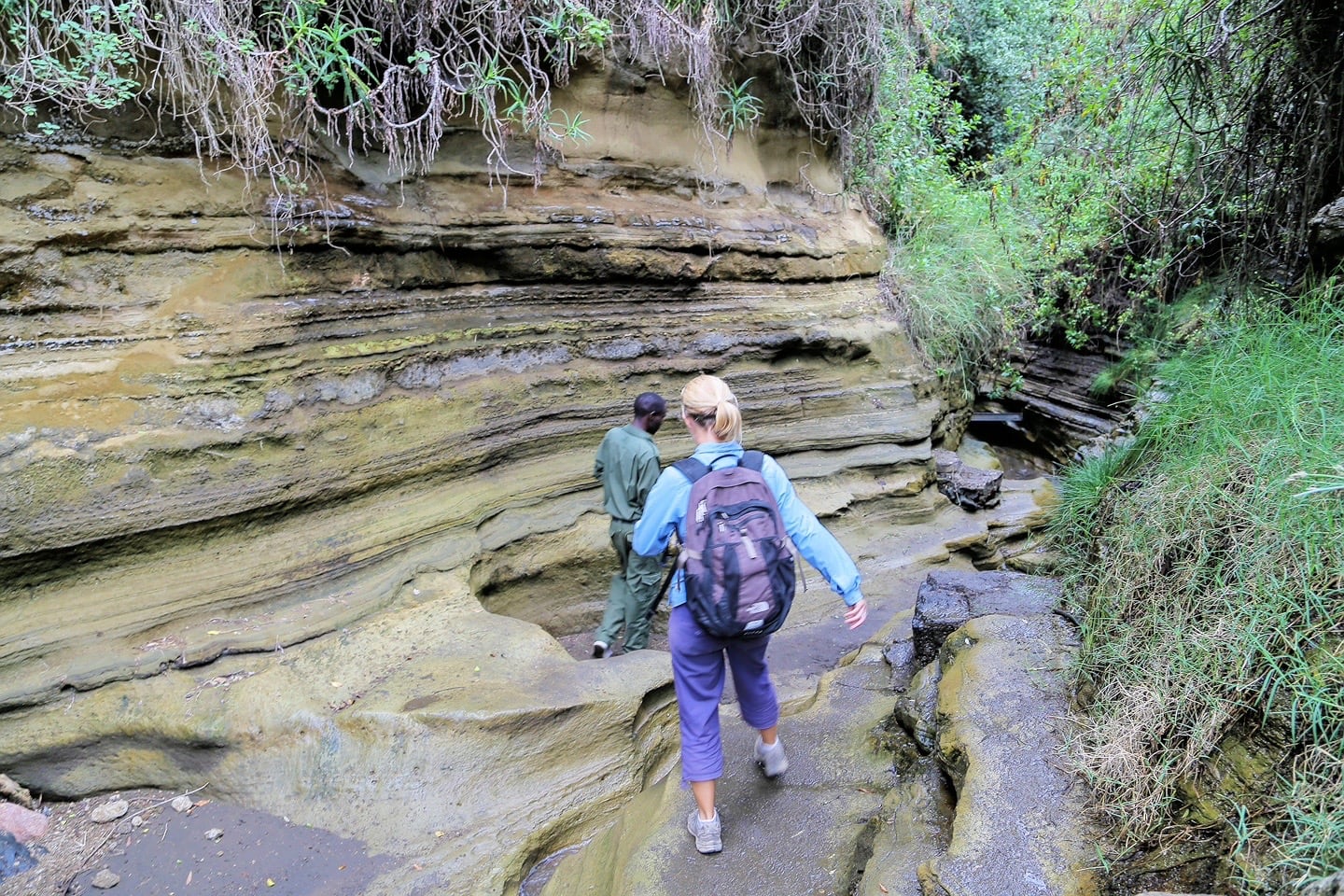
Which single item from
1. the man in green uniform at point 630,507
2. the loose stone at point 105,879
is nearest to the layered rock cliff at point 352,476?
the loose stone at point 105,879

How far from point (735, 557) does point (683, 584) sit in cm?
21

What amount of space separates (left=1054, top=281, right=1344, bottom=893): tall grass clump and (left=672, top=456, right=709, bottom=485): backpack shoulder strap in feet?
4.40

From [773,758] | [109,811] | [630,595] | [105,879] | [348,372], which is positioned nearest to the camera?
[105,879]

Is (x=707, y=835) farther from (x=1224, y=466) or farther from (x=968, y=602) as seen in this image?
(x=1224, y=466)

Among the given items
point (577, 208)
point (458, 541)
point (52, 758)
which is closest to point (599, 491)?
point (458, 541)

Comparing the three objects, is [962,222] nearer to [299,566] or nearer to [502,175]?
[502,175]

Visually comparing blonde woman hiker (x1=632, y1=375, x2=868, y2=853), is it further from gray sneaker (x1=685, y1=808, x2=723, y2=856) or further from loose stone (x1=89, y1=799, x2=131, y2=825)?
loose stone (x1=89, y1=799, x2=131, y2=825)

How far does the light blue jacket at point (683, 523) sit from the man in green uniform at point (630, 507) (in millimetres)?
1666

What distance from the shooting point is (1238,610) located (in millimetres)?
2049

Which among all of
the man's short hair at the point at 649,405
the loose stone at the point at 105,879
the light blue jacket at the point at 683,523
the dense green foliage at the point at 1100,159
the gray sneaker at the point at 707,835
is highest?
the dense green foliage at the point at 1100,159

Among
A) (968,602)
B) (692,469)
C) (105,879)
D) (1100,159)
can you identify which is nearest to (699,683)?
(692,469)

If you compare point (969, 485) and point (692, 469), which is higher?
point (692, 469)

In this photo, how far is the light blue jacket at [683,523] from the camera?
2.40m

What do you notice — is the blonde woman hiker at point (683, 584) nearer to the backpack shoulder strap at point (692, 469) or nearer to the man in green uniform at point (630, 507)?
the backpack shoulder strap at point (692, 469)
